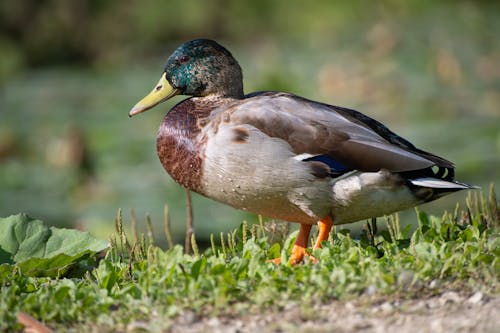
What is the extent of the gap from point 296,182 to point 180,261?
Answer: 0.64 metres

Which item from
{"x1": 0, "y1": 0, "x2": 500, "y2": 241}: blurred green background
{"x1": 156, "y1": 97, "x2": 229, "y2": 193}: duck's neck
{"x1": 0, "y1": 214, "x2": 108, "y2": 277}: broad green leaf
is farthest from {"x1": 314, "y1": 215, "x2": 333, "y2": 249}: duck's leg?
{"x1": 0, "y1": 0, "x2": 500, "y2": 241}: blurred green background

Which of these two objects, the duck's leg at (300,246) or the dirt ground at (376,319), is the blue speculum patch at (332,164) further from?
the dirt ground at (376,319)

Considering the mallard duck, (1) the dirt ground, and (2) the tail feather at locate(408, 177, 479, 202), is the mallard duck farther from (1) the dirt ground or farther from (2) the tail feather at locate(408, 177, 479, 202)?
(1) the dirt ground

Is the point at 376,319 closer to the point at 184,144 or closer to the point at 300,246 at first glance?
the point at 300,246

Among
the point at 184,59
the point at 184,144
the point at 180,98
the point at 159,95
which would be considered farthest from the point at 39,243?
the point at 180,98

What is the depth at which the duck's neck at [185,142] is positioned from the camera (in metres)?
3.99

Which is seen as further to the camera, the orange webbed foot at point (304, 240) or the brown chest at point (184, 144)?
the brown chest at point (184, 144)

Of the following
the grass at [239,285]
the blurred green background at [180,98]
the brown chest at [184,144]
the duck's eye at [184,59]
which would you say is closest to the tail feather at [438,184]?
the grass at [239,285]

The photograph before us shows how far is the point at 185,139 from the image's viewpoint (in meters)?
4.06

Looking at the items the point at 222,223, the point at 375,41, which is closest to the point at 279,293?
the point at 222,223

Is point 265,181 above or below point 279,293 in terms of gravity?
above

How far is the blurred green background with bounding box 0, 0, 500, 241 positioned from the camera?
821cm

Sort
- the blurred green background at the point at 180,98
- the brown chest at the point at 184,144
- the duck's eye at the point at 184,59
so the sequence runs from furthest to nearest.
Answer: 1. the blurred green background at the point at 180,98
2. the duck's eye at the point at 184,59
3. the brown chest at the point at 184,144

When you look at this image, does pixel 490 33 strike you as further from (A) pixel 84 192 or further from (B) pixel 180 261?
(B) pixel 180 261
